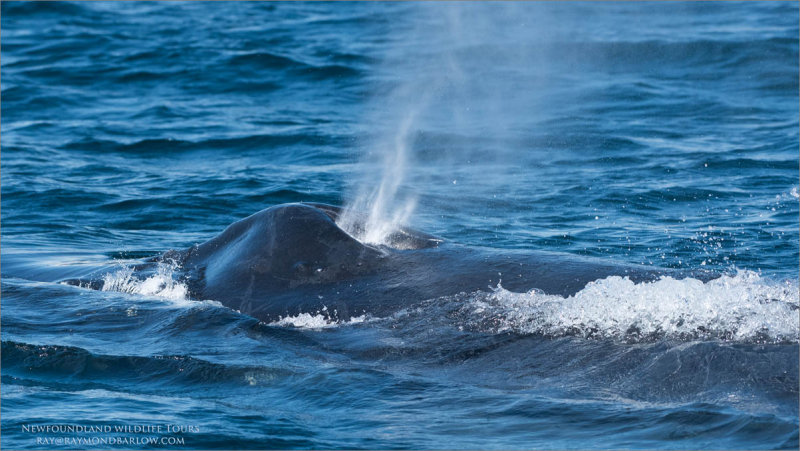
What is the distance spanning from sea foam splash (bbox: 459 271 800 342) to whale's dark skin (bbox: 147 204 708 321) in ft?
1.09

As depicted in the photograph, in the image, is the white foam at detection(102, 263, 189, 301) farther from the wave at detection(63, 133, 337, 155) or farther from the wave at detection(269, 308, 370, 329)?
the wave at detection(63, 133, 337, 155)

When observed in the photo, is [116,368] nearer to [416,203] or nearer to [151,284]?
[151,284]

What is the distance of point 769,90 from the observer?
21328 millimetres

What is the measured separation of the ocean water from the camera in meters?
6.54

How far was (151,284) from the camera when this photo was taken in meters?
9.28

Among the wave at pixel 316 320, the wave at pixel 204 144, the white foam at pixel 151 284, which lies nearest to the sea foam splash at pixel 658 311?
the wave at pixel 316 320

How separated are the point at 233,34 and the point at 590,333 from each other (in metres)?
22.5

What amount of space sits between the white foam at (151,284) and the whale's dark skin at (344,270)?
0.42 ft

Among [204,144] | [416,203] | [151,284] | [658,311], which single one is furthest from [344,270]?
[204,144]

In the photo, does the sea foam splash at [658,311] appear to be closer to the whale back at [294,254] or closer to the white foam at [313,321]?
the white foam at [313,321]

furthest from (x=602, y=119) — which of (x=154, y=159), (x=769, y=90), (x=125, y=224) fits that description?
(x=125, y=224)

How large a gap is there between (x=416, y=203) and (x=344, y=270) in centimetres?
651

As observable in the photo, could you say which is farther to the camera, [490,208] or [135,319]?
[490,208]

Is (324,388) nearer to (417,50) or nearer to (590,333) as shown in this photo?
(590,333)
